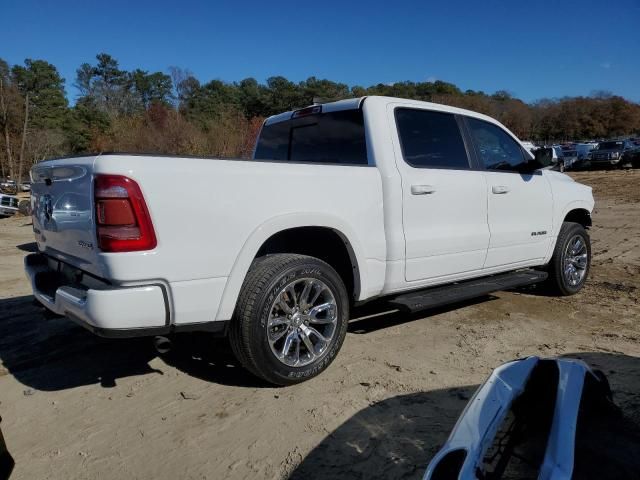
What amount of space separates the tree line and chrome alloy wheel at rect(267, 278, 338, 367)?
9.93 m

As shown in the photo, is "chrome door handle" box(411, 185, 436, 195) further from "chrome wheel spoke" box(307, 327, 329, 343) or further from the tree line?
the tree line

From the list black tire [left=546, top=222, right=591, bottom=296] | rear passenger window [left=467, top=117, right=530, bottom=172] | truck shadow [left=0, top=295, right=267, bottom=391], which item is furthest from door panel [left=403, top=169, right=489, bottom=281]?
truck shadow [left=0, top=295, right=267, bottom=391]

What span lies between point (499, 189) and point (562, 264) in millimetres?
1493

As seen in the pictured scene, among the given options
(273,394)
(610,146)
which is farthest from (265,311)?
(610,146)

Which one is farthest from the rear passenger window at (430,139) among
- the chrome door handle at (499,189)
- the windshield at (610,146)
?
the windshield at (610,146)

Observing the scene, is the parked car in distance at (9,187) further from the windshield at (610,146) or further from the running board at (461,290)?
the windshield at (610,146)

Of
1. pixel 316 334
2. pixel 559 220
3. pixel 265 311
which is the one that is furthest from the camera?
pixel 559 220

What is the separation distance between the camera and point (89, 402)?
3141mm

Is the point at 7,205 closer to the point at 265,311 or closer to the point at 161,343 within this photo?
the point at 161,343

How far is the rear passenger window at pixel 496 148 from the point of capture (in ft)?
14.6

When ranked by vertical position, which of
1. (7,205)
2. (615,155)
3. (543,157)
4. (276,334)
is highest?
(615,155)

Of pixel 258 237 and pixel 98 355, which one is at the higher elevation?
pixel 258 237

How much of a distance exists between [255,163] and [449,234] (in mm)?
1810

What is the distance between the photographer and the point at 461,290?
161 inches
